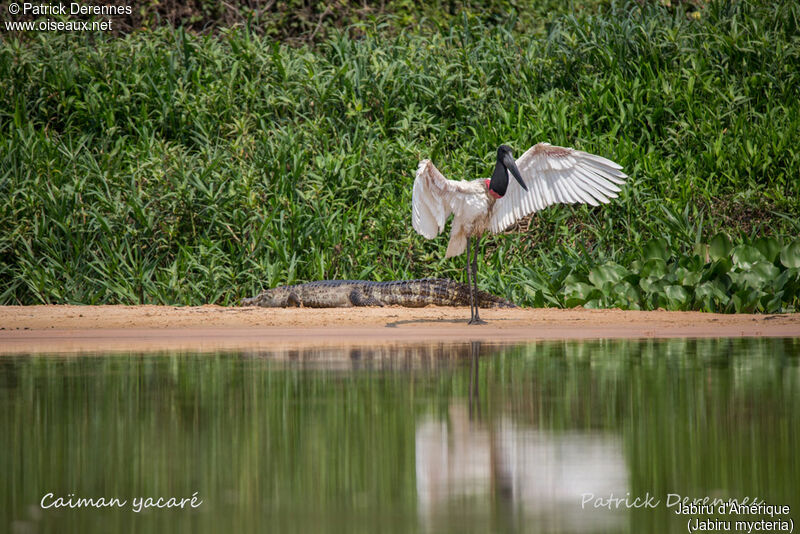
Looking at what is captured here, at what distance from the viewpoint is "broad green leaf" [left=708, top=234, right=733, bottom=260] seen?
9.25 metres

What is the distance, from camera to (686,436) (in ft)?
12.0

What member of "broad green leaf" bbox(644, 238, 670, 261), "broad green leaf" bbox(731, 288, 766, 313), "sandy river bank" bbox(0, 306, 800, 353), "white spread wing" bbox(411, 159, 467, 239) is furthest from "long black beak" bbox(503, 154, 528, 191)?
Result: "broad green leaf" bbox(731, 288, 766, 313)

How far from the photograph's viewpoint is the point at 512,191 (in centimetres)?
835

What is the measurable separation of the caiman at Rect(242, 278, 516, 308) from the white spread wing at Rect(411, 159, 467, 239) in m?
1.46

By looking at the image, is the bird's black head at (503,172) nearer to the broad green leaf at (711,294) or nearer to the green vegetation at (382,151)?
the green vegetation at (382,151)

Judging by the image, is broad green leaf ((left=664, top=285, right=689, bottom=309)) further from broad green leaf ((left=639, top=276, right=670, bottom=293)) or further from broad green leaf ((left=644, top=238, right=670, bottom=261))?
broad green leaf ((left=644, top=238, right=670, bottom=261))

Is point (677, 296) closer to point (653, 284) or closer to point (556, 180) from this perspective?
point (653, 284)

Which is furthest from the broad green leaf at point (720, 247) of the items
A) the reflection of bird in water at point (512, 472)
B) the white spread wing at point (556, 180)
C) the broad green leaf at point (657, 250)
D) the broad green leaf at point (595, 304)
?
the reflection of bird in water at point (512, 472)

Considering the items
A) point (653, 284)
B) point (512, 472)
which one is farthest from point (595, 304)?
point (512, 472)

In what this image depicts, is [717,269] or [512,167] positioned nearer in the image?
[512,167]

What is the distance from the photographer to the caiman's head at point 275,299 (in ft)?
31.6

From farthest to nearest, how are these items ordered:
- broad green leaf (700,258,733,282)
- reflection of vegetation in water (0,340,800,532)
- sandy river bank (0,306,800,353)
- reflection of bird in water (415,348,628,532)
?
broad green leaf (700,258,733,282) → sandy river bank (0,306,800,353) → reflection of vegetation in water (0,340,800,532) → reflection of bird in water (415,348,628,532)

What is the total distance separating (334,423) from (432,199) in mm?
4238

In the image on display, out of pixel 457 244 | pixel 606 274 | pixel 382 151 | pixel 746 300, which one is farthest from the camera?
pixel 382 151
